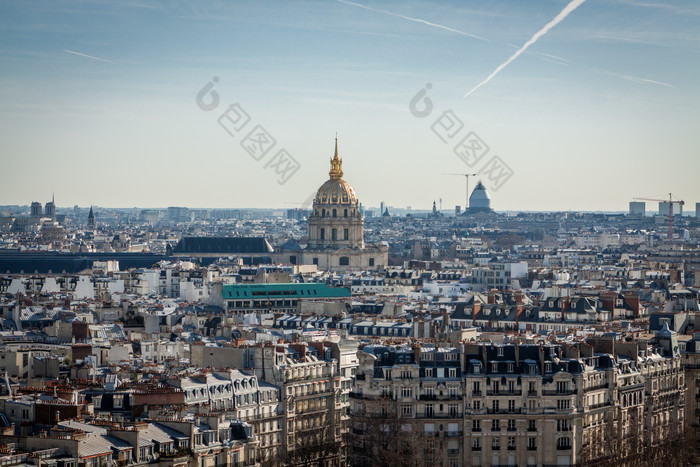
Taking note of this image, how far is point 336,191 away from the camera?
610 feet

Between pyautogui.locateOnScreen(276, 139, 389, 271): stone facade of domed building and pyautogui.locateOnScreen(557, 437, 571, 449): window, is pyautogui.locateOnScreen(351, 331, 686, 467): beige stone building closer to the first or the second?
pyautogui.locateOnScreen(557, 437, 571, 449): window

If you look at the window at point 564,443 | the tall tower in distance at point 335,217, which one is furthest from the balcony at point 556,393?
the tall tower in distance at point 335,217

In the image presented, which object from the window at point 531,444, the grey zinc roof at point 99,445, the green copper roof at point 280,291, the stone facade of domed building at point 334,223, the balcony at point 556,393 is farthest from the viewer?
the stone facade of domed building at point 334,223

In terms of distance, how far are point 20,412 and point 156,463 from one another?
16.1ft

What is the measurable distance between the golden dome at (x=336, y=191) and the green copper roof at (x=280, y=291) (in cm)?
6862

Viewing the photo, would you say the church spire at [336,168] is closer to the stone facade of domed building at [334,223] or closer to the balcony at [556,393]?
the stone facade of domed building at [334,223]

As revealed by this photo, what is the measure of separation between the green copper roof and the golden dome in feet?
225

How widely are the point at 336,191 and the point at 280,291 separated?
74.3 m

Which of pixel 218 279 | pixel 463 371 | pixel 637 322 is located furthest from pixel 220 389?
pixel 218 279

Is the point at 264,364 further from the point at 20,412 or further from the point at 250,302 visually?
the point at 250,302

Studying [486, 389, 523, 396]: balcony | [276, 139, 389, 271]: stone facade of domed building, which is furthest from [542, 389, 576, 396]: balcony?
[276, 139, 389, 271]: stone facade of domed building

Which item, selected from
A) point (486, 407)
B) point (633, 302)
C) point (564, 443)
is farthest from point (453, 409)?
point (633, 302)

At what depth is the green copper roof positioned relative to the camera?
356 feet

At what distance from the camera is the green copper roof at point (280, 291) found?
108625 millimetres
